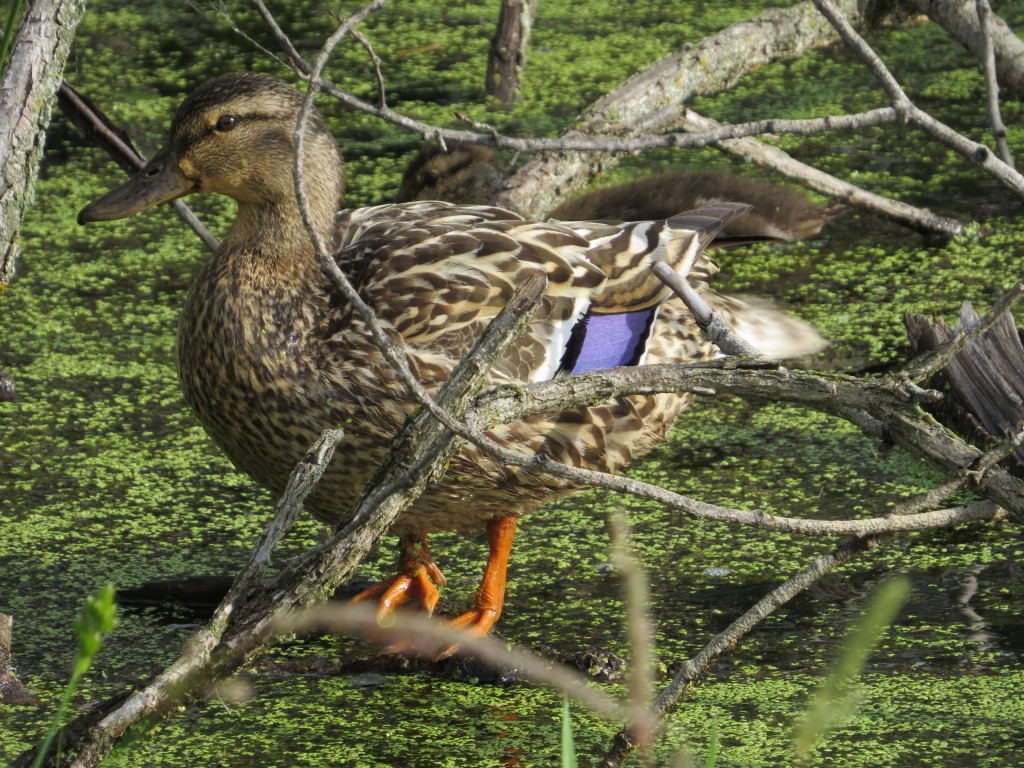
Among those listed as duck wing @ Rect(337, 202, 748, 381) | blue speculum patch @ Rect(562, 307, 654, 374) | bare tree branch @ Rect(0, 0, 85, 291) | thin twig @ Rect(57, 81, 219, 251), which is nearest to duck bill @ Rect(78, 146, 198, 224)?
thin twig @ Rect(57, 81, 219, 251)

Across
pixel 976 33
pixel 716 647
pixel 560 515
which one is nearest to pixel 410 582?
pixel 560 515

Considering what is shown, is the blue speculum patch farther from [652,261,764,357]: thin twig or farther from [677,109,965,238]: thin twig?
[677,109,965,238]: thin twig

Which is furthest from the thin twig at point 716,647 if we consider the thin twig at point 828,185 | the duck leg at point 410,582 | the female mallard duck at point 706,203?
the thin twig at point 828,185

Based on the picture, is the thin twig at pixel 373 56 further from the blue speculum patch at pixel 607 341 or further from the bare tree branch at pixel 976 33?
the bare tree branch at pixel 976 33

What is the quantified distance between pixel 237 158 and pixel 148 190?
220 mm

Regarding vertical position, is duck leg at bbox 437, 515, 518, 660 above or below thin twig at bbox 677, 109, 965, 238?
below

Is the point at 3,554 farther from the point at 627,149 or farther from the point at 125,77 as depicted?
the point at 125,77

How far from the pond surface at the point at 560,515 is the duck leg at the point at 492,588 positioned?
0.06 m

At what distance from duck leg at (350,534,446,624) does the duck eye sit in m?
1.01

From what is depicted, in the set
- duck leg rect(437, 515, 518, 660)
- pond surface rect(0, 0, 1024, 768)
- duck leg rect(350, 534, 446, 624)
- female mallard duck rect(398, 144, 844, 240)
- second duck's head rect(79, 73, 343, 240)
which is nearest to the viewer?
pond surface rect(0, 0, 1024, 768)

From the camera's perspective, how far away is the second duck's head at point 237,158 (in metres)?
3.32

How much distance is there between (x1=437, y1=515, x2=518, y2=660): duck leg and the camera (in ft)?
9.76

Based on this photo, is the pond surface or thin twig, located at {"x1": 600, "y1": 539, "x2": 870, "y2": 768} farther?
the pond surface

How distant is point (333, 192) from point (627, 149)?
96cm
